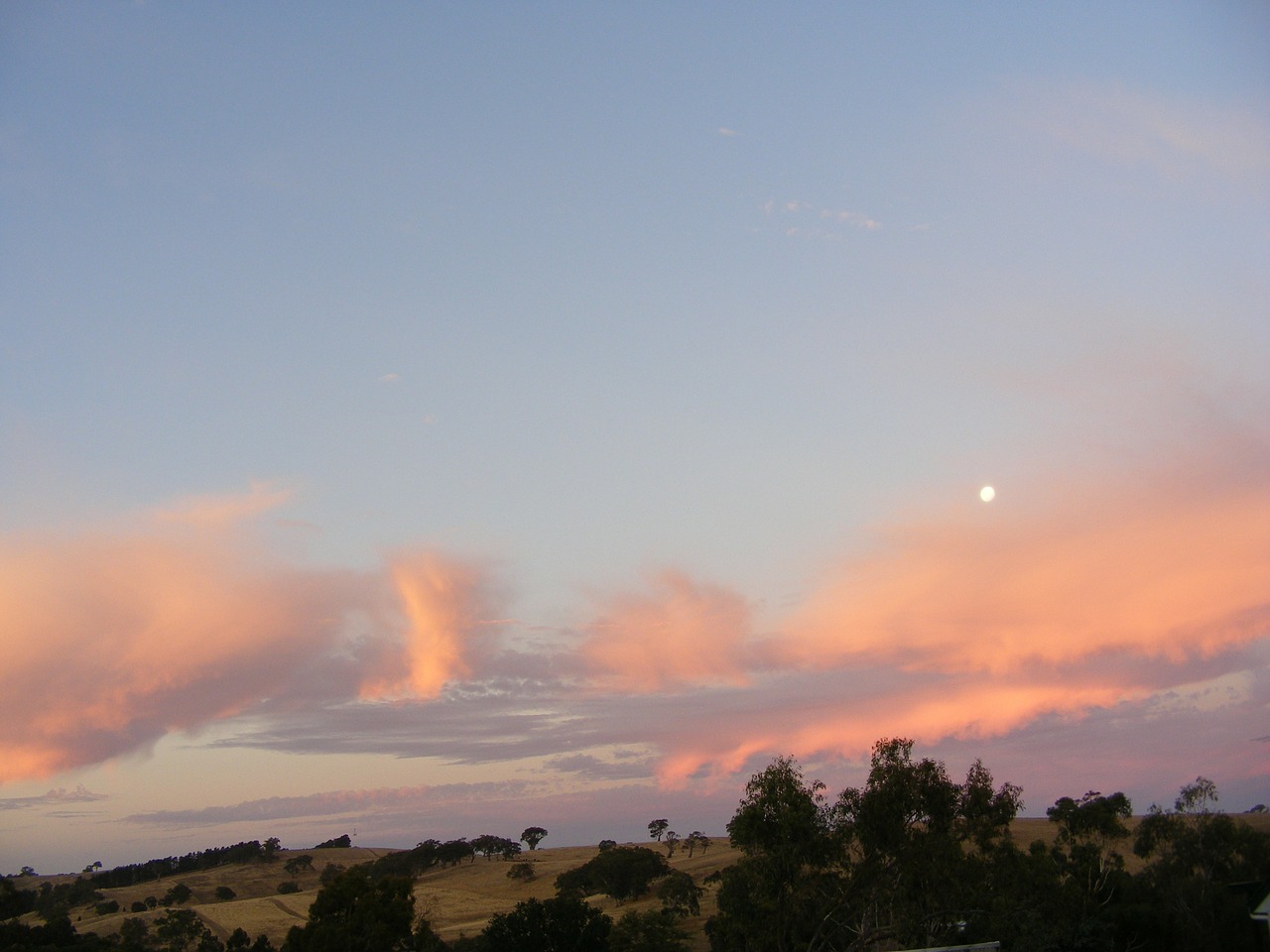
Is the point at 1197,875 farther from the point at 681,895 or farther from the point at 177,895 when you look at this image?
the point at 177,895

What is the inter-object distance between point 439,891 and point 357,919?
60212 mm

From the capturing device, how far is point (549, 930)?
6238cm

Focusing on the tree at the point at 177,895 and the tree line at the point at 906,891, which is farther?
the tree at the point at 177,895

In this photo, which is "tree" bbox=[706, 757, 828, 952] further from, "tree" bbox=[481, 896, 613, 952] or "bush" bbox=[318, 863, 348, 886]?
"bush" bbox=[318, 863, 348, 886]

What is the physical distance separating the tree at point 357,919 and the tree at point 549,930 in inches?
235

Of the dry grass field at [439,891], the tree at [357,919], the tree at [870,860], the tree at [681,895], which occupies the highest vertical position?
the tree at [870,860]

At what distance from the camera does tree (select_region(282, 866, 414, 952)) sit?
57.2 m

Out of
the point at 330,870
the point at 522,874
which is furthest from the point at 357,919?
the point at 330,870

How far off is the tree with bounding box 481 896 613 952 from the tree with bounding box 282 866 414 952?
235 inches

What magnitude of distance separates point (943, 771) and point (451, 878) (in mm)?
104284

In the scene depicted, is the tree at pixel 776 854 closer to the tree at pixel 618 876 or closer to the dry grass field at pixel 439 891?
the dry grass field at pixel 439 891

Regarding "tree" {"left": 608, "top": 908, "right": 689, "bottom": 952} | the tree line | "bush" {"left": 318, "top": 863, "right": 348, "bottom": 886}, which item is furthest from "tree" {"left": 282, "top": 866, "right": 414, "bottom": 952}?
"bush" {"left": 318, "top": 863, "right": 348, "bottom": 886}

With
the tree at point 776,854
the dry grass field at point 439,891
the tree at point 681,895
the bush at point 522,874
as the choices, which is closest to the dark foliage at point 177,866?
the dry grass field at point 439,891

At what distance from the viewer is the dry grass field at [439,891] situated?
292ft
